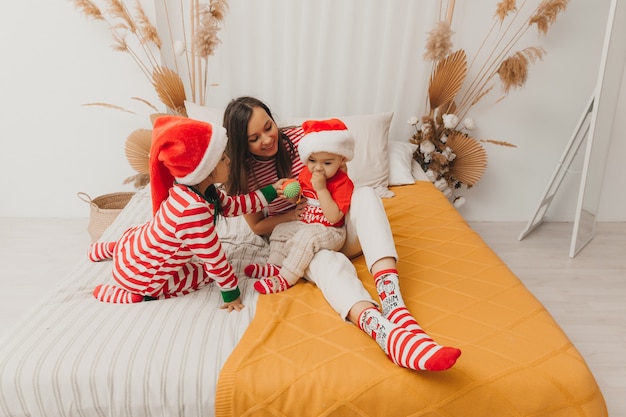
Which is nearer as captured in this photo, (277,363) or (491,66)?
(277,363)

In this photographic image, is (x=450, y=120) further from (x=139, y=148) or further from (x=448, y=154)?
(x=139, y=148)

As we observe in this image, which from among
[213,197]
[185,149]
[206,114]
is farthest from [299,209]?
[206,114]

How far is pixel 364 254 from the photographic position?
1480 millimetres

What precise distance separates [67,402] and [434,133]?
6.91 feet

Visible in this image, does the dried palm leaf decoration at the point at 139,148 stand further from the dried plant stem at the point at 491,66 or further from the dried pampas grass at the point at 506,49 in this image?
the dried plant stem at the point at 491,66

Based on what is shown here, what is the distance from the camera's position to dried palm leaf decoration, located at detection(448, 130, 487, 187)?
255cm

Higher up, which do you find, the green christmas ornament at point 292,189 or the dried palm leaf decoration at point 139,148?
the green christmas ornament at point 292,189

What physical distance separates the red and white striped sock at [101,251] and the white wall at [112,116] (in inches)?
48.1

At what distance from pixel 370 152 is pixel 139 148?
1211 millimetres

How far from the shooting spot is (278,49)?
2576 mm

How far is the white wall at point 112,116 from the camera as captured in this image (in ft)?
8.36

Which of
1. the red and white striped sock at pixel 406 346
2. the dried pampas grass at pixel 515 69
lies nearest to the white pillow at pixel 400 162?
the dried pampas grass at pixel 515 69

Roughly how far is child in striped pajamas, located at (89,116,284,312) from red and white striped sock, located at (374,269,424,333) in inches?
16.7

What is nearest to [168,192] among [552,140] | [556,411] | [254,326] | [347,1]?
[254,326]
